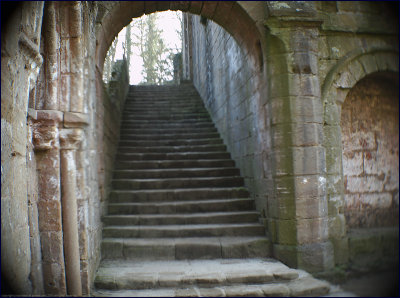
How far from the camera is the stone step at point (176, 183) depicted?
575cm

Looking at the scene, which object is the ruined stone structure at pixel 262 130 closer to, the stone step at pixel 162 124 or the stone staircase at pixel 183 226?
the stone staircase at pixel 183 226

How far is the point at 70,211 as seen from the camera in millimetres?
3105

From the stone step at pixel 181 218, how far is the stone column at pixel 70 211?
5.62 feet

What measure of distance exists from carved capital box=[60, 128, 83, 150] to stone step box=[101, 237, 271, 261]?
1.72 meters

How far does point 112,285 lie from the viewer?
343 centimetres

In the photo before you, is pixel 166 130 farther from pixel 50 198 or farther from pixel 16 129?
pixel 16 129

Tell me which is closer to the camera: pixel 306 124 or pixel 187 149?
pixel 306 124

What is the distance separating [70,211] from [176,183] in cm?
285

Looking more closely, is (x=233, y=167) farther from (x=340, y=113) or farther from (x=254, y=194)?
(x=340, y=113)

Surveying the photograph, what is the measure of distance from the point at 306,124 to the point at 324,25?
148 centimetres

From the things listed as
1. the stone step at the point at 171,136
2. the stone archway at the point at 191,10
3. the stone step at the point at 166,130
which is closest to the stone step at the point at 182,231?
the stone archway at the point at 191,10

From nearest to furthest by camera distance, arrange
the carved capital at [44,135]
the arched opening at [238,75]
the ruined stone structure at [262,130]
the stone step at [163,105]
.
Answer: the ruined stone structure at [262,130]
the carved capital at [44,135]
the arched opening at [238,75]
the stone step at [163,105]

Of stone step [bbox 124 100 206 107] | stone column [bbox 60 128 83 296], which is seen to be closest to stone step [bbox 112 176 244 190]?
stone column [bbox 60 128 83 296]

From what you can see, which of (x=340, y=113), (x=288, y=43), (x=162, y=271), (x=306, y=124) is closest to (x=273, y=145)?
(x=306, y=124)
